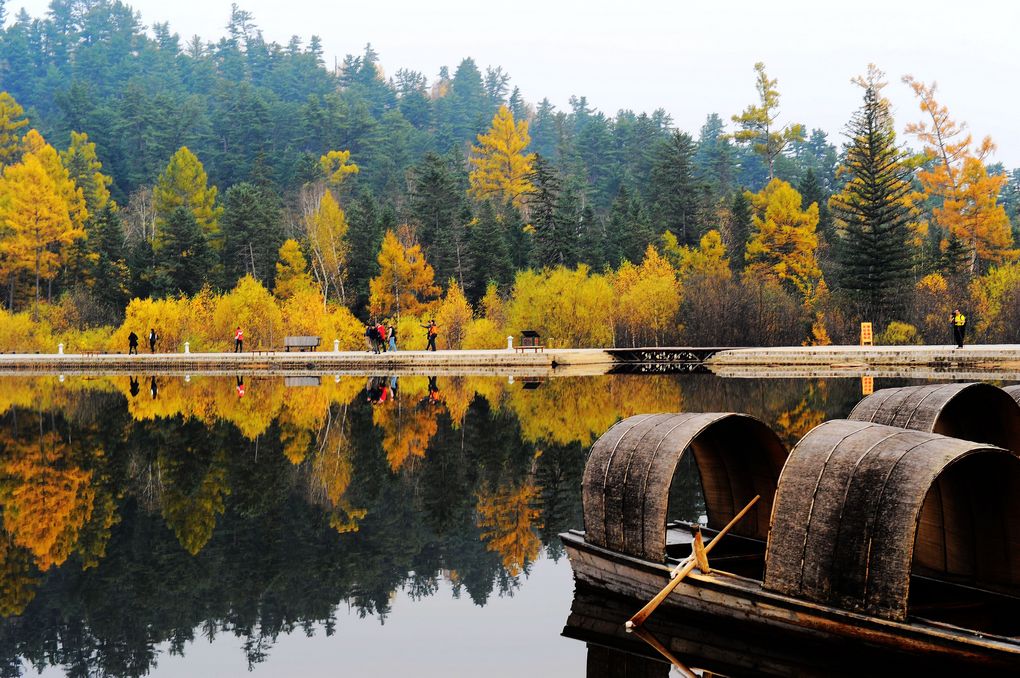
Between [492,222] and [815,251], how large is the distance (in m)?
22.8

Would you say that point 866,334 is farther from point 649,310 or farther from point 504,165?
point 504,165

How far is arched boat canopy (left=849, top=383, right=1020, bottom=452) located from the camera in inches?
481

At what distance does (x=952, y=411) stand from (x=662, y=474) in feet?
16.3

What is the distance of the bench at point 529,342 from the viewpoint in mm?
47669

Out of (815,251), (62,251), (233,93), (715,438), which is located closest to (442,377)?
(715,438)

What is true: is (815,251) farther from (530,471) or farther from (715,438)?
(715,438)

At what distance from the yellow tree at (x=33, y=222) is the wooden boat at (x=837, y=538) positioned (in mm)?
68062

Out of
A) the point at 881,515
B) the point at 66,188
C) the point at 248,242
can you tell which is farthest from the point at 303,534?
the point at 66,188

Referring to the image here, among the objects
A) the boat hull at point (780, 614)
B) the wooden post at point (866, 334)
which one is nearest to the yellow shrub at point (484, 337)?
the wooden post at point (866, 334)

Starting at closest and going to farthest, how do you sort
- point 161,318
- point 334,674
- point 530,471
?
1. point 334,674
2. point 530,471
3. point 161,318

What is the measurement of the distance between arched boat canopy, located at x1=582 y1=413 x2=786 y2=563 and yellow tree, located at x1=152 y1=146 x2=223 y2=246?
77278 mm

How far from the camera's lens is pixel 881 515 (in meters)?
8.88

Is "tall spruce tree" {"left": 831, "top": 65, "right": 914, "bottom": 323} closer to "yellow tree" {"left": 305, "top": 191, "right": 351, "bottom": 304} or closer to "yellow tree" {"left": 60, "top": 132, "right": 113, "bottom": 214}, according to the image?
"yellow tree" {"left": 305, "top": 191, "right": 351, "bottom": 304}

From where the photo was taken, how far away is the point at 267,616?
456 inches
